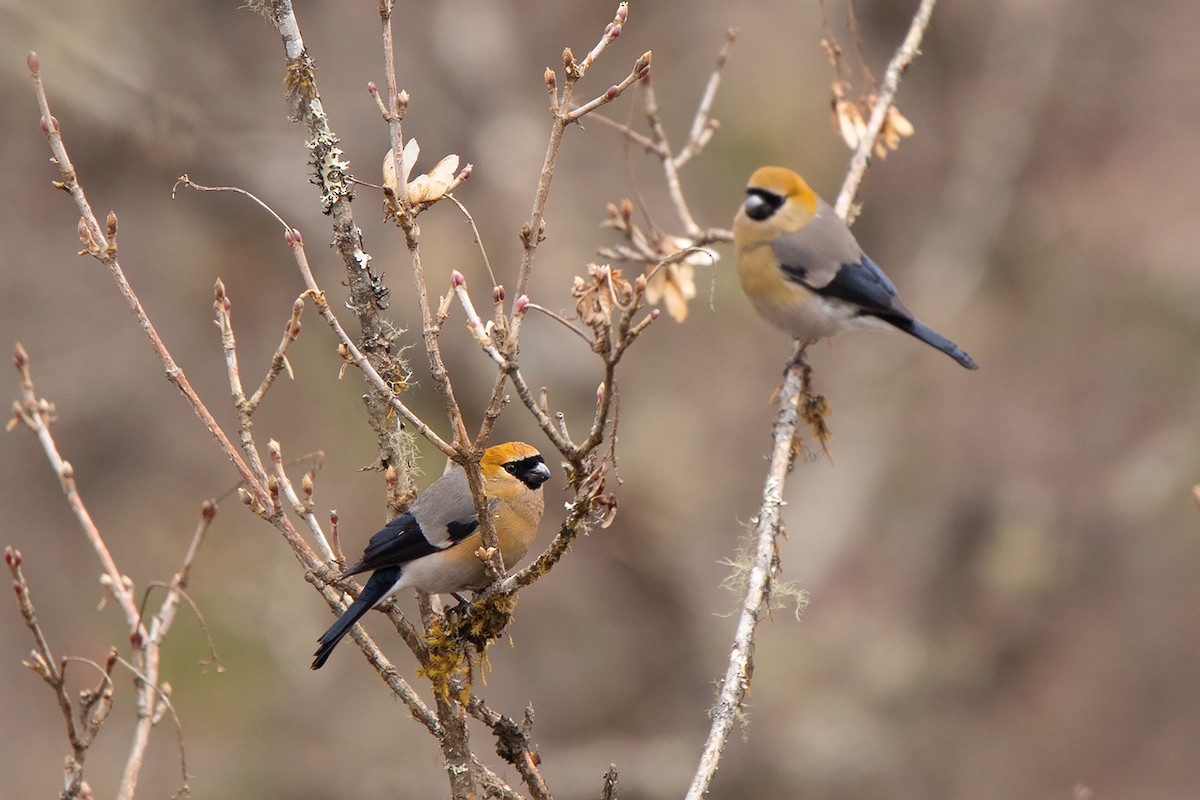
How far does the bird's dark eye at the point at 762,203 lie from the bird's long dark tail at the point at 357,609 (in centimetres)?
289

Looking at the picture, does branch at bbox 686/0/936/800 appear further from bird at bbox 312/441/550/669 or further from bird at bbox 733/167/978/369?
bird at bbox 312/441/550/669

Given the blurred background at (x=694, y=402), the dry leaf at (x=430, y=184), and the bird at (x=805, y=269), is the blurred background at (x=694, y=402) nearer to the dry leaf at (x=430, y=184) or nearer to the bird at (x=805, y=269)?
the bird at (x=805, y=269)

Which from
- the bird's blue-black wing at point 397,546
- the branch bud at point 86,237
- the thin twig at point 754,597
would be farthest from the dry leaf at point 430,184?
the thin twig at point 754,597

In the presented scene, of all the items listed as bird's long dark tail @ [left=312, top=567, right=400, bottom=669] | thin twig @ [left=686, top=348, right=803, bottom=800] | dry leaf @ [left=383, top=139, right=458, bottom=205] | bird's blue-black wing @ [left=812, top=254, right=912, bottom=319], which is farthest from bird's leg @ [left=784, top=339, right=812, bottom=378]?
dry leaf @ [left=383, top=139, right=458, bottom=205]

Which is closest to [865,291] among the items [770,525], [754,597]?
[770,525]

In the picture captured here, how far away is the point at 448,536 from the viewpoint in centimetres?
420

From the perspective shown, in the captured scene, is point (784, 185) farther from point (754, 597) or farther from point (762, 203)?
point (754, 597)

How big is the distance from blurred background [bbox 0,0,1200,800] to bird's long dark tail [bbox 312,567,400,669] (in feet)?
17.8

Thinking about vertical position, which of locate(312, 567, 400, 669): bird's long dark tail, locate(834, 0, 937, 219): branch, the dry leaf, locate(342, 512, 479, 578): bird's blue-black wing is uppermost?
locate(834, 0, 937, 219): branch

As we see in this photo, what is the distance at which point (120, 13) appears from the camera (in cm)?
1079

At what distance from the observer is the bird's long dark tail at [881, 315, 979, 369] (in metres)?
5.25

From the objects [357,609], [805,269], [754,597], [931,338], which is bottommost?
[357,609]

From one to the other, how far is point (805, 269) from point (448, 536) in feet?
8.14

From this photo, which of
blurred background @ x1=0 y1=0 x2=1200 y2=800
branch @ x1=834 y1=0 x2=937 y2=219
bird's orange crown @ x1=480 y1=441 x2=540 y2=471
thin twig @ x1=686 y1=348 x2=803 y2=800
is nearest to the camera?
thin twig @ x1=686 y1=348 x2=803 y2=800
